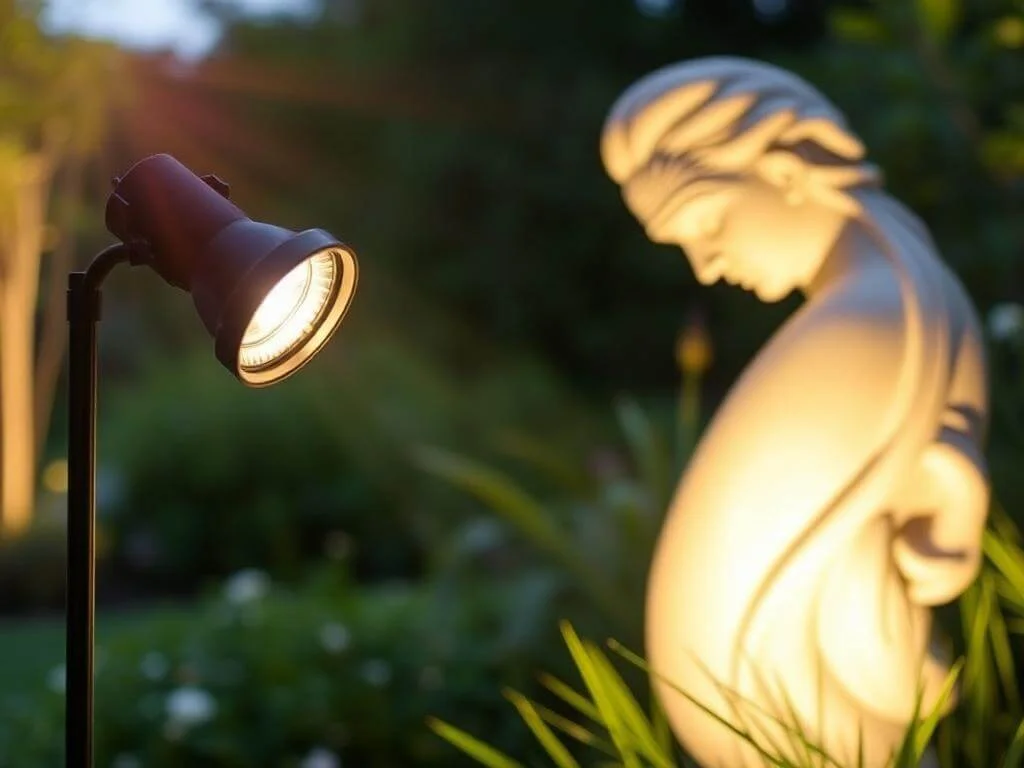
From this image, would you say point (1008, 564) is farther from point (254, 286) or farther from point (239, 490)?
point (239, 490)

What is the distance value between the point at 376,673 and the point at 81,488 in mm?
1759

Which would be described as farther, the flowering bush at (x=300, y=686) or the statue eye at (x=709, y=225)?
the flowering bush at (x=300, y=686)

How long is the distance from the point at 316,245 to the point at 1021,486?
2487 millimetres

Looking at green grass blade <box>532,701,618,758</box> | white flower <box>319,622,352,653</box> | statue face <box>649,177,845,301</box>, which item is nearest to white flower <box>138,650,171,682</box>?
white flower <box>319,622,352,653</box>

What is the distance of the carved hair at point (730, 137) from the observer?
1.46m

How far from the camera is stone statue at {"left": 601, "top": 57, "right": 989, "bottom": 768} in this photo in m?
1.39

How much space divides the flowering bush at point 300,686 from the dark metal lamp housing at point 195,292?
145 centimetres

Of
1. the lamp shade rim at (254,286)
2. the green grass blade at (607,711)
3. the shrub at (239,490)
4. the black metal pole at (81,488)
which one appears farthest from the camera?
the shrub at (239,490)

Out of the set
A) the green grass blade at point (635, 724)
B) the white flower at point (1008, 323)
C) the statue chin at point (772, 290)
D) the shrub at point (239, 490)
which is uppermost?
the shrub at point (239, 490)

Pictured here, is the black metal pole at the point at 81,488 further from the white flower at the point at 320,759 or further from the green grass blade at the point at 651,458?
the green grass blade at the point at 651,458

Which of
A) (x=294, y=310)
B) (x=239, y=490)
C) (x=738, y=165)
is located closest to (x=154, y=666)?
(x=294, y=310)

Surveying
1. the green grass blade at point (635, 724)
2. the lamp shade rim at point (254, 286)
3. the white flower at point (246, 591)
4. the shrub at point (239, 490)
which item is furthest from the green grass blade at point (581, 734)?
the shrub at point (239, 490)

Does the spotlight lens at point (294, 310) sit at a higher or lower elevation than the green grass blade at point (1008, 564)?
higher

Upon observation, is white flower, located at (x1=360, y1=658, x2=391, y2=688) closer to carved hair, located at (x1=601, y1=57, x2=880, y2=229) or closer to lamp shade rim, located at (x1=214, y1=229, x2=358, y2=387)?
carved hair, located at (x1=601, y1=57, x2=880, y2=229)
